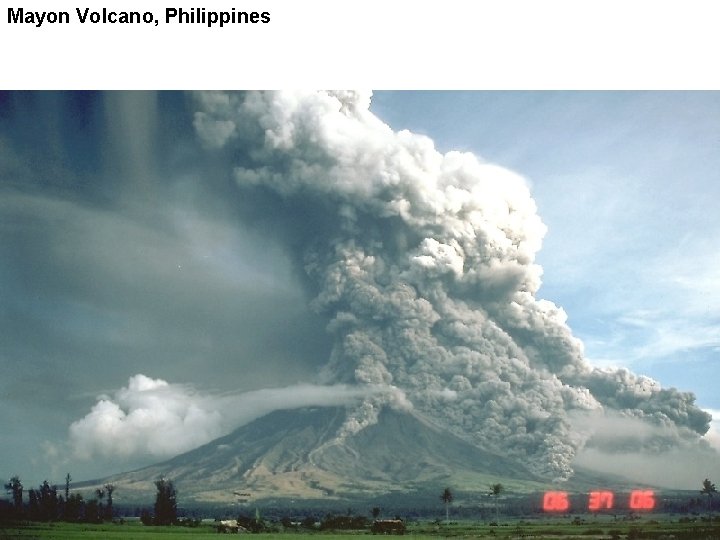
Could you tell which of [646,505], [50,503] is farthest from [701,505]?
[50,503]

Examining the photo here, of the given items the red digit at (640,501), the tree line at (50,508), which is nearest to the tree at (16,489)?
the tree line at (50,508)

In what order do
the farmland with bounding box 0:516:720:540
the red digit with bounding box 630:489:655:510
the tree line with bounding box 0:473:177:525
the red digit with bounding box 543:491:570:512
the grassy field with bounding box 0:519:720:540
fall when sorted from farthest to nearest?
the tree line with bounding box 0:473:177:525
the farmland with bounding box 0:516:720:540
the grassy field with bounding box 0:519:720:540
the red digit with bounding box 630:489:655:510
the red digit with bounding box 543:491:570:512

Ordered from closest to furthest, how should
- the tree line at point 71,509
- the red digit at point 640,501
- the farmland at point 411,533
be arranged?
the red digit at point 640,501, the farmland at point 411,533, the tree line at point 71,509

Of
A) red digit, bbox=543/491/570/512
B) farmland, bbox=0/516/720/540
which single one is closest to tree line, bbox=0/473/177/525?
farmland, bbox=0/516/720/540

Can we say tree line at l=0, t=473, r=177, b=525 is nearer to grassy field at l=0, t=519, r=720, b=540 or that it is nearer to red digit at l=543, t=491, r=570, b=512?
grassy field at l=0, t=519, r=720, b=540

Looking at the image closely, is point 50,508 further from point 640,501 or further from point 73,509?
point 640,501

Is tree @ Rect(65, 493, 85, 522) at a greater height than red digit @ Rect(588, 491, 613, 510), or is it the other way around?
red digit @ Rect(588, 491, 613, 510)

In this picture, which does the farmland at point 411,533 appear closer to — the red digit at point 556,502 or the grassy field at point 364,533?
the grassy field at point 364,533

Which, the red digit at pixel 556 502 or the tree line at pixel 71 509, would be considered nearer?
the red digit at pixel 556 502
